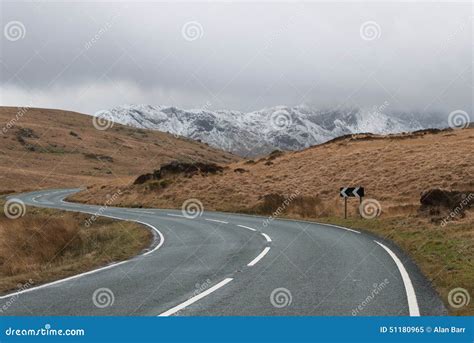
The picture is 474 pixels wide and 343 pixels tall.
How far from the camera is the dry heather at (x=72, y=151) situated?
90.0 m

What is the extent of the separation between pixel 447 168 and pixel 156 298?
38626 millimetres

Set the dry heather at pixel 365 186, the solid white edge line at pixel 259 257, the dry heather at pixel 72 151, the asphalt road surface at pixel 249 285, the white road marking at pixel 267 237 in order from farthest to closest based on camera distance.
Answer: the dry heather at pixel 72 151
the white road marking at pixel 267 237
the dry heather at pixel 365 186
the solid white edge line at pixel 259 257
the asphalt road surface at pixel 249 285

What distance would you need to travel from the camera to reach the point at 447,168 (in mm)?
42031

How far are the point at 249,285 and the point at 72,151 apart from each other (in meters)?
116

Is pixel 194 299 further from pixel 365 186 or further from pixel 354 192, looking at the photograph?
pixel 365 186

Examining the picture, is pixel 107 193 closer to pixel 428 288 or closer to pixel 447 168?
pixel 447 168

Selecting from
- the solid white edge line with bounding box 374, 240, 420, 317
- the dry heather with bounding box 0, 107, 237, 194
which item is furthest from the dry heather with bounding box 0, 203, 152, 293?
the dry heather with bounding box 0, 107, 237, 194

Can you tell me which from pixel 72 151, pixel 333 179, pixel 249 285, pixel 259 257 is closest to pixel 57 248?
pixel 259 257

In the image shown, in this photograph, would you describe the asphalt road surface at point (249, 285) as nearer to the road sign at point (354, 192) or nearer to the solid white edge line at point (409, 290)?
the solid white edge line at point (409, 290)

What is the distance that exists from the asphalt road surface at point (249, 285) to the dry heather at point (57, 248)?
0.73 metres

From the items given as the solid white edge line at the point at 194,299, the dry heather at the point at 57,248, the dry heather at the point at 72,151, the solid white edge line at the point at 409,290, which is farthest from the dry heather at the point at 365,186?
the dry heather at the point at 72,151

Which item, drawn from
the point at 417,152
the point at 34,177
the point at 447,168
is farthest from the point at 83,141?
the point at 447,168

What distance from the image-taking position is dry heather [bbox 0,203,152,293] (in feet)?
40.5

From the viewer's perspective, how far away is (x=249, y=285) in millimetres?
9367
